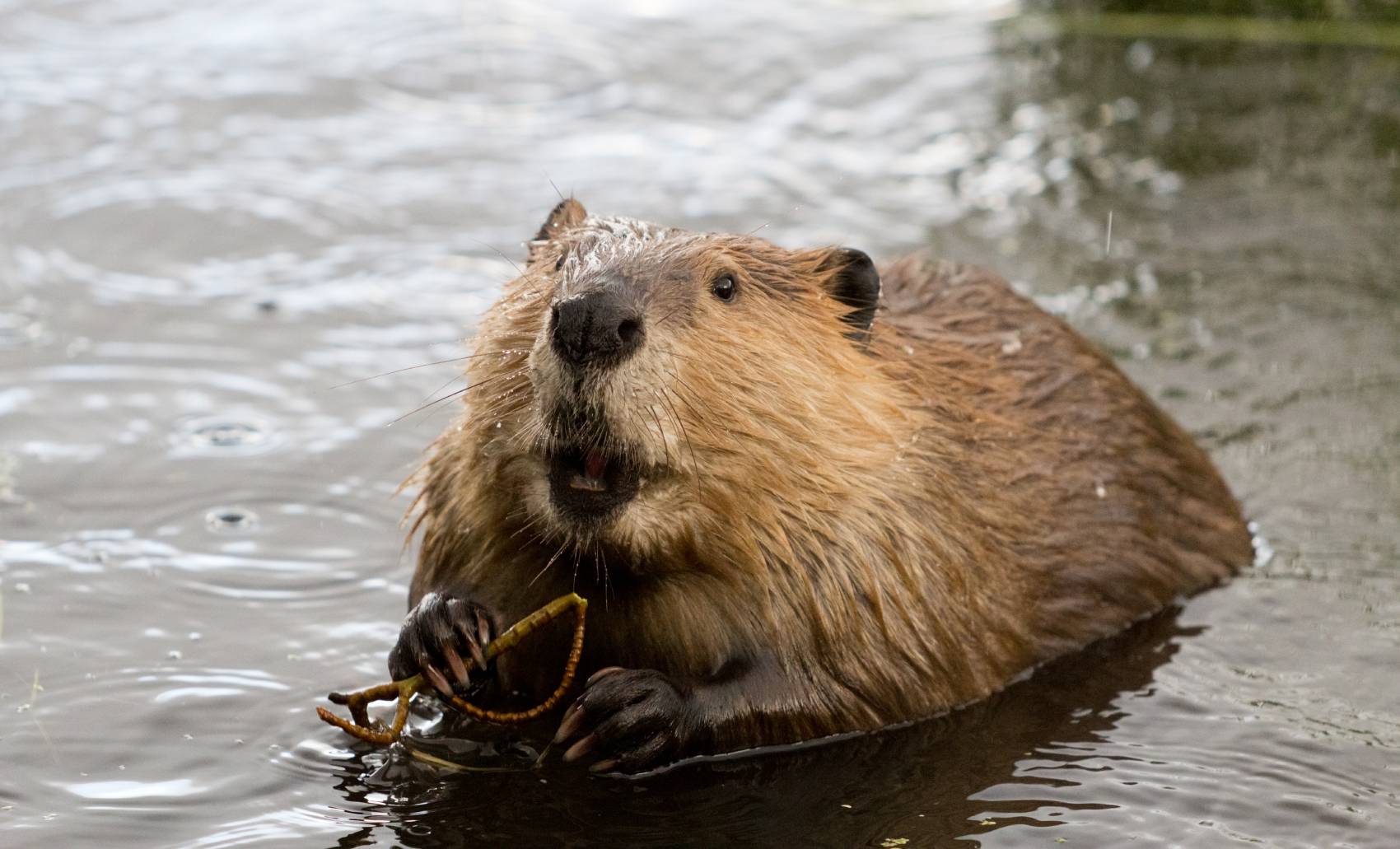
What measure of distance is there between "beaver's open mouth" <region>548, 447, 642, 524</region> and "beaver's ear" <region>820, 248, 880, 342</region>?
71 centimetres

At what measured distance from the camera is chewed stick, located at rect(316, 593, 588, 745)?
147 inches

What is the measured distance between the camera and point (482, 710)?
12.6ft

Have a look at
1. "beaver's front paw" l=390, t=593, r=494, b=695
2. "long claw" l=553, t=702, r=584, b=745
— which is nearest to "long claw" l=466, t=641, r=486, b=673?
"beaver's front paw" l=390, t=593, r=494, b=695

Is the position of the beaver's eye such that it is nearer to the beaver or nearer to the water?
the beaver

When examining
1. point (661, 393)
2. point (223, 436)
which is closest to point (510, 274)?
point (223, 436)

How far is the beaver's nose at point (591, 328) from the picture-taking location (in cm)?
330

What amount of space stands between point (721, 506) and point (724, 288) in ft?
1.42

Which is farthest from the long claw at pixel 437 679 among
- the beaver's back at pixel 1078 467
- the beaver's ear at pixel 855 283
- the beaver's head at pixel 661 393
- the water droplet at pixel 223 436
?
the water droplet at pixel 223 436

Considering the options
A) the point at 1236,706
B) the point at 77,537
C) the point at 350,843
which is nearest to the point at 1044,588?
the point at 1236,706

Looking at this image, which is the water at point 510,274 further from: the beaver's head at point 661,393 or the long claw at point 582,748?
the beaver's head at point 661,393

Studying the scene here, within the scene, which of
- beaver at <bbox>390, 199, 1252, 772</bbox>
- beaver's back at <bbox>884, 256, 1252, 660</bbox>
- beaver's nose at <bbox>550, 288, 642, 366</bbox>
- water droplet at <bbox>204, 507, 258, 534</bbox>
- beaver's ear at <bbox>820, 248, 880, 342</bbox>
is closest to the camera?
beaver's nose at <bbox>550, 288, 642, 366</bbox>

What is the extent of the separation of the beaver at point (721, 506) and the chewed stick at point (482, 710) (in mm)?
50

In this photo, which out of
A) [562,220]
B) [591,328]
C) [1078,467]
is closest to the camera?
[591,328]

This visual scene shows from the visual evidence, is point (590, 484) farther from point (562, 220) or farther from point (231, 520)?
point (231, 520)
